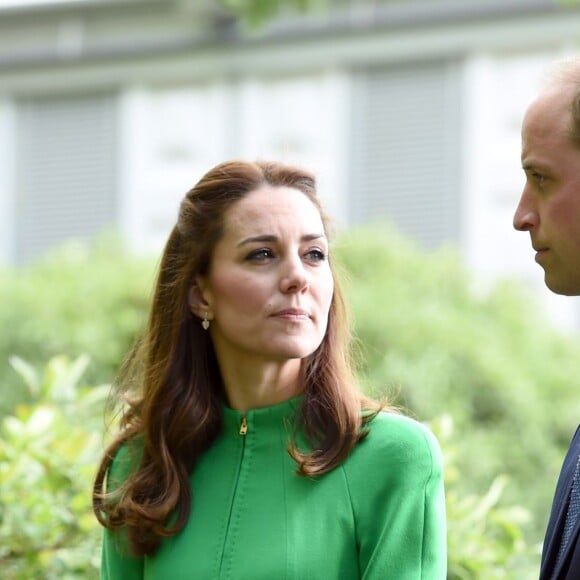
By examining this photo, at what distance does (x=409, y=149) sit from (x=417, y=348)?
5.95m

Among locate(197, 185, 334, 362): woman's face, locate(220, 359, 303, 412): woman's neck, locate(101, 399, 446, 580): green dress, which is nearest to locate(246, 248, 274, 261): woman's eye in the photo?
locate(197, 185, 334, 362): woman's face

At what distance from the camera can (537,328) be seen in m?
8.30

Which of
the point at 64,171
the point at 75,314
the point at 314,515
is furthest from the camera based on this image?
the point at 64,171

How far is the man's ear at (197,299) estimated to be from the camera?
3.75 metres

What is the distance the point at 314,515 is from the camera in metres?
3.39

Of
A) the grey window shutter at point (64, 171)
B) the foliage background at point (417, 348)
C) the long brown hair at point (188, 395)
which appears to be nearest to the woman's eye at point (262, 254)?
the long brown hair at point (188, 395)

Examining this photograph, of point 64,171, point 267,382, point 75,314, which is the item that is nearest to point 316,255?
point 267,382

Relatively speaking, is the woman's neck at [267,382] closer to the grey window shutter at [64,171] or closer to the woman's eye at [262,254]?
the woman's eye at [262,254]

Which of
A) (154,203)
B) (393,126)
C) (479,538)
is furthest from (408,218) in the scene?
(479,538)

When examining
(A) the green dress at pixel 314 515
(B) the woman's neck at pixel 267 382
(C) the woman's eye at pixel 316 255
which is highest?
(C) the woman's eye at pixel 316 255

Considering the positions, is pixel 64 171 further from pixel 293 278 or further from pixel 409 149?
pixel 293 278

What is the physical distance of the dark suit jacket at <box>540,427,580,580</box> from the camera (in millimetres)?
2609

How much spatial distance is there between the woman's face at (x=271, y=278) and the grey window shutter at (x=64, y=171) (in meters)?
10.6

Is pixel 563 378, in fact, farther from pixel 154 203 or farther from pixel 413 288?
pixel 154 203
